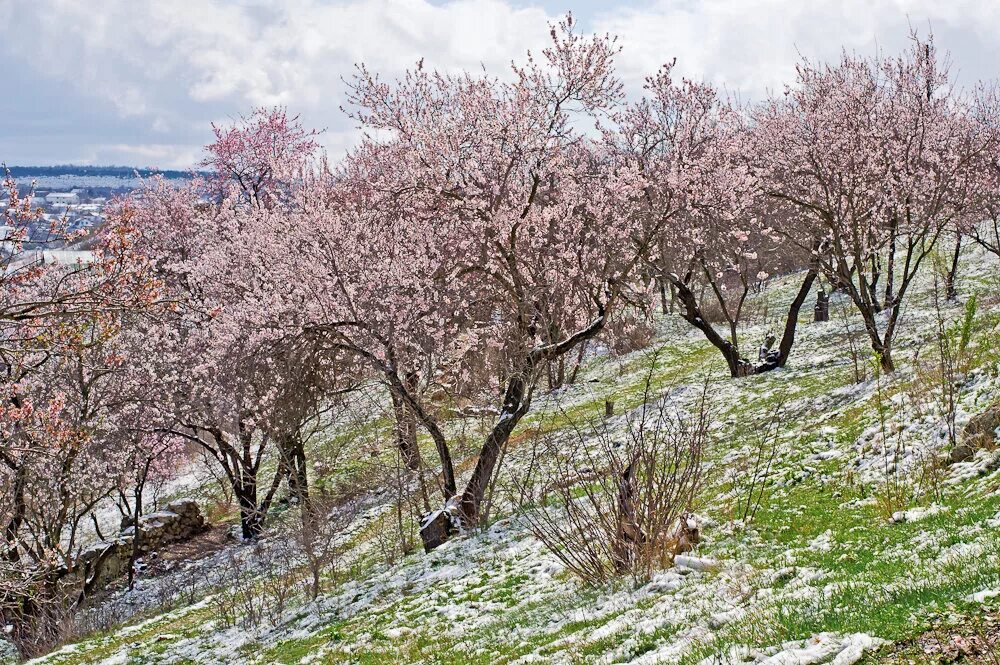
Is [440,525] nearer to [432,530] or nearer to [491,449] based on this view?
[432,530]

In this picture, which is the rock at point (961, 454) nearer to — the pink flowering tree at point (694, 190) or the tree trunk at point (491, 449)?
the tree trunk at point (491, 449)

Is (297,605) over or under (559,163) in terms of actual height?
under

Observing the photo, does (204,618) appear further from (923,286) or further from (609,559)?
(923,286)

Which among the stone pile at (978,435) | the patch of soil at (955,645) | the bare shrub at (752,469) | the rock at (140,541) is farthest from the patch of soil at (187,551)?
the patch of soil at (955,645)

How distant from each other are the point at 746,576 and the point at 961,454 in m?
4.70

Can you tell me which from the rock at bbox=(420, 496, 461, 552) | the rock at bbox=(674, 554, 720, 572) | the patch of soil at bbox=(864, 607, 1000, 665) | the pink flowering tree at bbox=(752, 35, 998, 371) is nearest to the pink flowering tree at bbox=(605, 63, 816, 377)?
the pink flowering tree at bbox=(752, 35, 998, 371)

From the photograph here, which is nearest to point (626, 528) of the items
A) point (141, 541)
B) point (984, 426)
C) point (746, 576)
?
point (746, 576)

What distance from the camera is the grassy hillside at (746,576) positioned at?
5.51m

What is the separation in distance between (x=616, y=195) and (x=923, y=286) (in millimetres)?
24016

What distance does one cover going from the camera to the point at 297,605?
46.2 feet

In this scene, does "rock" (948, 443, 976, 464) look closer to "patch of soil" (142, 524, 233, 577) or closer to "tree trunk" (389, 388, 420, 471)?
"tree trunk" (389, 388, 420, 471)

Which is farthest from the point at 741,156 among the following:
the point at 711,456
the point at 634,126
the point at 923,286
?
the point at 711,456

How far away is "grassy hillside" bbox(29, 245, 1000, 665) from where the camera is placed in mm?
5512

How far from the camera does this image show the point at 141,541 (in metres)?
25.7
